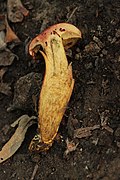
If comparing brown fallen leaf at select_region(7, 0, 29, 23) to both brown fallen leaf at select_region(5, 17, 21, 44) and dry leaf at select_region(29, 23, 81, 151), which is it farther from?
dry leaf at select_region(29, 23, 81, 151)

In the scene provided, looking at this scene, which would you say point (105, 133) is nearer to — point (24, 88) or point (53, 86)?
point (53, 86)

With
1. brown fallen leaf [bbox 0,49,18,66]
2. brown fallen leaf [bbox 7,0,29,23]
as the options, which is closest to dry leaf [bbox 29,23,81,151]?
brown fallen leaf [bbox 0,49,18,66]

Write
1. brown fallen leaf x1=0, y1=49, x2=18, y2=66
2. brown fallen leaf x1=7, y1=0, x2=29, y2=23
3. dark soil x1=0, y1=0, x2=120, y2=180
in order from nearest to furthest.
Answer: dark soil x1=0, y1=0, x2=120, y2=180 < brown fallen leaf x1=0, y1=49, x2=18, y2=66 < brown fallen leaf x1=7, y1=0, x2=29, y2=23

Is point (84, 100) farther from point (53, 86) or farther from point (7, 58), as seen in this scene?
point (7, 58)

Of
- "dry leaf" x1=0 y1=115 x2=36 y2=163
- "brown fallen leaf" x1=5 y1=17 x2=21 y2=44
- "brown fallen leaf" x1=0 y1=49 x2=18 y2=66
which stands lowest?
"dry leaf" x1=0 y1=115 x2=36 y2=163

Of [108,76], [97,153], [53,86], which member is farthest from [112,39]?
Result: [97,153]

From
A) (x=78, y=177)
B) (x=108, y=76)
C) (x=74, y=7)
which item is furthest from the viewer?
(x=74, y=7)

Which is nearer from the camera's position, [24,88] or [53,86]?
[53,86]
